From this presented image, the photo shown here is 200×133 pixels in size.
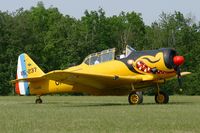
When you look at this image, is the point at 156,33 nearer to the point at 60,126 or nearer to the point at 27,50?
the point at 27,50

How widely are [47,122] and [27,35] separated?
5230 centimetres

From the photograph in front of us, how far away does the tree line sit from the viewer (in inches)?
2296

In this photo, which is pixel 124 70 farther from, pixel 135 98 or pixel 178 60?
pixel 178 60

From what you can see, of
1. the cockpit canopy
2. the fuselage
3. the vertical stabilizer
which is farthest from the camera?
the vertical stabilizer

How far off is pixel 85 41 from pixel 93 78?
42894mm

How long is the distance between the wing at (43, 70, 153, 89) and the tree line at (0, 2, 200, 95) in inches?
1197

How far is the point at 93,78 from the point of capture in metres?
21.7

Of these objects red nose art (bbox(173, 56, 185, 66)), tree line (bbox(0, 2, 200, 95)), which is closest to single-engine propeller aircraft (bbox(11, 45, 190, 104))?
red nose art (bbox(173, 56, 185, 66))

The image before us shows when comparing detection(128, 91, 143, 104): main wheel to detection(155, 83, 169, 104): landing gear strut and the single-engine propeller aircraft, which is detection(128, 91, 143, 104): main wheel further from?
detection(155, 83, 169, 104): landing gear strut

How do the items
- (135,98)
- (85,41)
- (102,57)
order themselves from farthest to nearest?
(85,41)
(102,57)
(135,98)

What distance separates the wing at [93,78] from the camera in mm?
21000

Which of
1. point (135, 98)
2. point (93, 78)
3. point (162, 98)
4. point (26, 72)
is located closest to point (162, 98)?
point (162, 98)

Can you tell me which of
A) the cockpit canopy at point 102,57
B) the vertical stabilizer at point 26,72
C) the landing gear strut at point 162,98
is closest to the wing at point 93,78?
the cockpit canopy at point 102,57

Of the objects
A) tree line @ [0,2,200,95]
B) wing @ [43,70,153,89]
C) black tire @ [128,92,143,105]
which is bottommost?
black tire @ [128,92,143,105]
